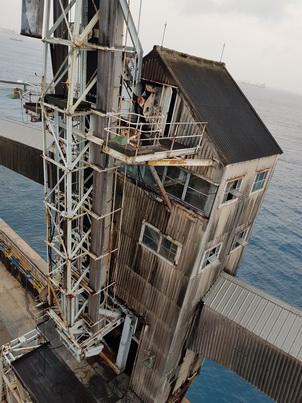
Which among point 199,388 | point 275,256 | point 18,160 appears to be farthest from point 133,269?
point 275,256

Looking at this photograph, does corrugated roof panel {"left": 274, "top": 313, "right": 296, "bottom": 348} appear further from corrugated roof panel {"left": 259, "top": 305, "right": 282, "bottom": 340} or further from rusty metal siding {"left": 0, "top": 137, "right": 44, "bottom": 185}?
rusty metal siding {"left": 0, "top": 137, "right": 44, "bottom": 185}

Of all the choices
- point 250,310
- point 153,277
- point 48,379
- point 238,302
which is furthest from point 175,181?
point 48,379

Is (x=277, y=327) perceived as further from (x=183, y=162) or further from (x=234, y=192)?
(x=183, y=162)

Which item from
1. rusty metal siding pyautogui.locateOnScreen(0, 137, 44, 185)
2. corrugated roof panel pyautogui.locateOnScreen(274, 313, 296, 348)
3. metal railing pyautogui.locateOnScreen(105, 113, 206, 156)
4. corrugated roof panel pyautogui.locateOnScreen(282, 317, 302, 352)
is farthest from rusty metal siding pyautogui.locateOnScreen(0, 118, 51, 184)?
corrugated roof panel pyautogui.locateOnScreen(282, 317, 302, 352)

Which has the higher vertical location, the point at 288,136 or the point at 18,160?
the point at 18,160

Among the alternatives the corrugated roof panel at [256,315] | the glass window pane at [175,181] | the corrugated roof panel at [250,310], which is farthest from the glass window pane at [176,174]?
Answer: the corrugated roof panel at [256,315]

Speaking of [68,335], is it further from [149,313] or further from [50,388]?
[149,313]
